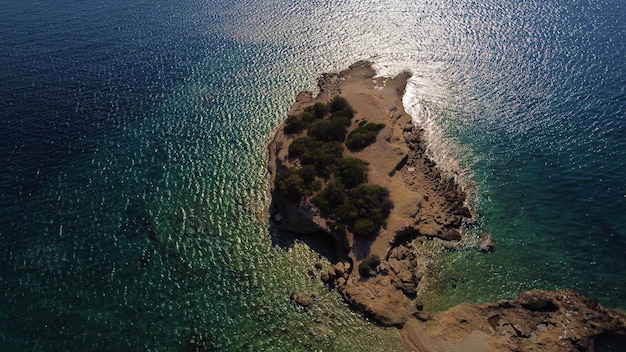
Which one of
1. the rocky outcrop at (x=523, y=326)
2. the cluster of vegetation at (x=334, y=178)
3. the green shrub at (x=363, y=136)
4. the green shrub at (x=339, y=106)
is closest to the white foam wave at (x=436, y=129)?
the green shrub at (x=363, y=136)

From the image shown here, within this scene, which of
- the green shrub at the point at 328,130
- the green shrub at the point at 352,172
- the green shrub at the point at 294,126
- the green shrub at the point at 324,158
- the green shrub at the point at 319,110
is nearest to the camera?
the green shrub at the point at 352,172

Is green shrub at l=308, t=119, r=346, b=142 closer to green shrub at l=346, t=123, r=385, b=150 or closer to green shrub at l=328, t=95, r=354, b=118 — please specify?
green shrub at l=346, t=123, r=385, b=150

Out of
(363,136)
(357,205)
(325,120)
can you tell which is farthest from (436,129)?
(357,205)

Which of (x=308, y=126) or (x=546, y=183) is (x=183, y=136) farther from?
(x=546, y=183)

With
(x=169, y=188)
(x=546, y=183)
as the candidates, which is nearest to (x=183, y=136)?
(x=169, y=188)

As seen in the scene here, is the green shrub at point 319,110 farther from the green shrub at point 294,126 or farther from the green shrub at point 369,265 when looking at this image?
the green shrub at point 369,265

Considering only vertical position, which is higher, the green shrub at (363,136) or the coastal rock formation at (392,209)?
the green shrub at (363,136)

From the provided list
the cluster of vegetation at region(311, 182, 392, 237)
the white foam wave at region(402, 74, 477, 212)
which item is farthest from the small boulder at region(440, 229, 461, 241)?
the cluster of vegetation at region(311, 182, 392, 237)
